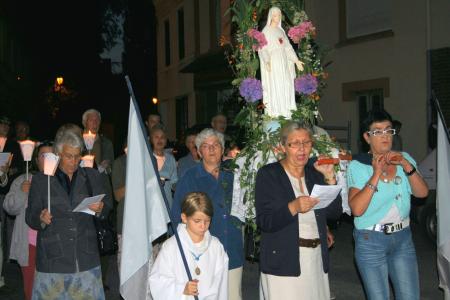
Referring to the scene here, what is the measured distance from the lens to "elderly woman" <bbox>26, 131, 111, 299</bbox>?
562cm

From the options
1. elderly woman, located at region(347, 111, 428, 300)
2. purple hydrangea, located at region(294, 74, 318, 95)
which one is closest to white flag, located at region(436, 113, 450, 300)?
elderly woman, located at region(347, 111, 428, 300)

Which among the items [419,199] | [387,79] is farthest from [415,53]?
[419,199]

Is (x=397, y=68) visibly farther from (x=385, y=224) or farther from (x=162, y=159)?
(x=385, y=224)

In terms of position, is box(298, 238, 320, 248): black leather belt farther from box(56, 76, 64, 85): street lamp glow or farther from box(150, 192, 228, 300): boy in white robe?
box(56, 76, 64, 85): street lamp glow

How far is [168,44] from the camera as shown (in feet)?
101

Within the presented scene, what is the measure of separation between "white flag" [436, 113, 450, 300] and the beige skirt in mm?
1271

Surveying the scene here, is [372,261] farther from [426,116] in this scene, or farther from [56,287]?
[426,116]

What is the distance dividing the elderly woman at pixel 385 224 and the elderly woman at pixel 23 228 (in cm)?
319

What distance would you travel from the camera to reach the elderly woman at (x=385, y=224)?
5.44 metres

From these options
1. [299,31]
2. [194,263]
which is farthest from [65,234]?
[299,31]

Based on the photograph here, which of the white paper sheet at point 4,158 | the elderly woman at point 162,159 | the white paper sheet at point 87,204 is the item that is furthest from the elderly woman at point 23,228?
the elderly woman at point 162,159

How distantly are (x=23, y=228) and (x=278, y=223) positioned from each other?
3.43m

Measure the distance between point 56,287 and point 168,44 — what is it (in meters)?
25.9

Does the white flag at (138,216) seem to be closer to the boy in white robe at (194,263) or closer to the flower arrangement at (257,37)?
the boy in white robe at (194,263)
